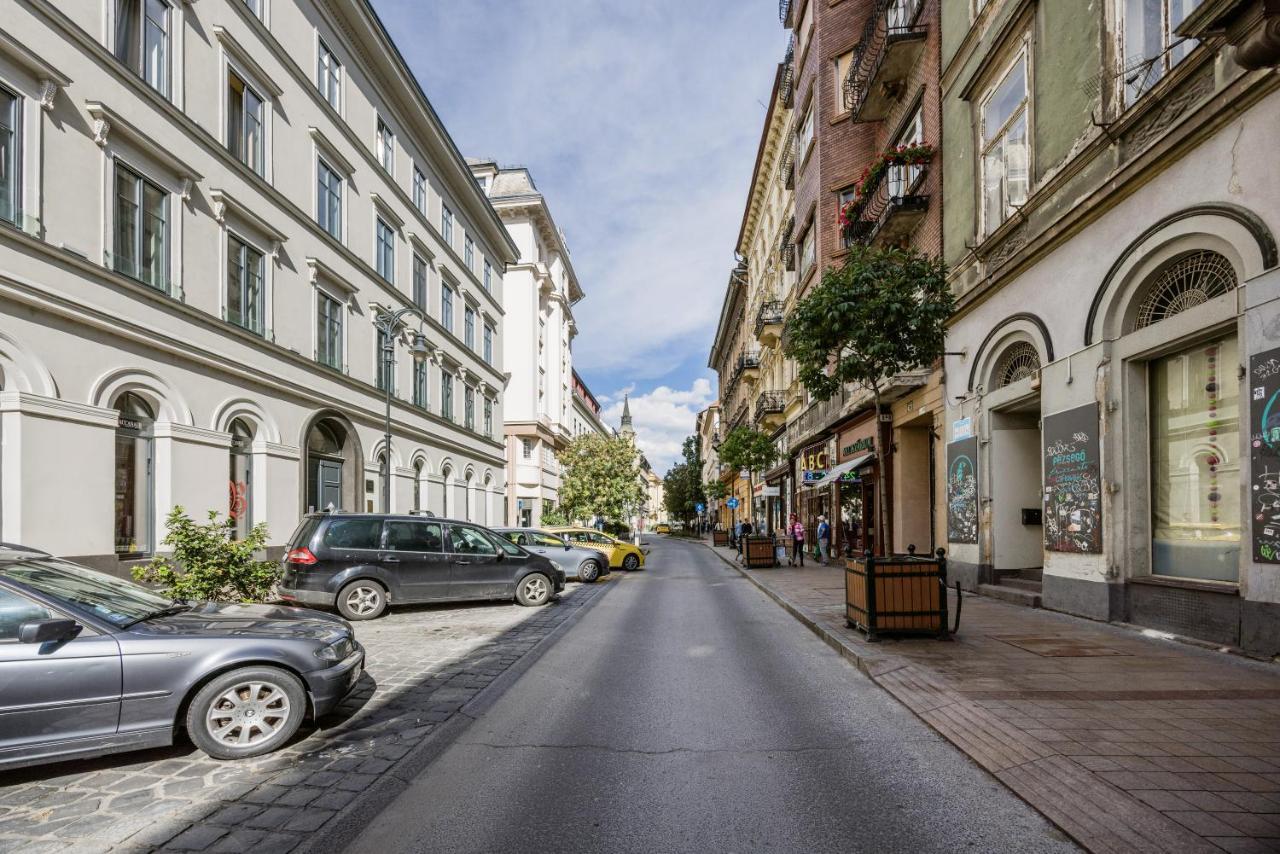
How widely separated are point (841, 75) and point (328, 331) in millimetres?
17734

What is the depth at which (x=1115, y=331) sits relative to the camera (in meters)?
9.67

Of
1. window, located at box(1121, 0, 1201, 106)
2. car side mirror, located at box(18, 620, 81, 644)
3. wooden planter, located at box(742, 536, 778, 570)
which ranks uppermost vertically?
window, located at box(1121, 0, 1201, 106)

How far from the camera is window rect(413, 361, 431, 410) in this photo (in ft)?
90.9

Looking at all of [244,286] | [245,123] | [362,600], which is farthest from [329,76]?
[362,600]

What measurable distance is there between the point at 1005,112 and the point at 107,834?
15.1m

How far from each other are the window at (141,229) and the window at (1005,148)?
15583 millimetres

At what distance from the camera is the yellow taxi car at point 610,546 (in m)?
22.5

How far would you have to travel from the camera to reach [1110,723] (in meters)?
5.05

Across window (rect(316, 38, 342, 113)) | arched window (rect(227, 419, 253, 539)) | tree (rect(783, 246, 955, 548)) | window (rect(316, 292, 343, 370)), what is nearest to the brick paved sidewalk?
tree (rect(783, 246, 955, 548))

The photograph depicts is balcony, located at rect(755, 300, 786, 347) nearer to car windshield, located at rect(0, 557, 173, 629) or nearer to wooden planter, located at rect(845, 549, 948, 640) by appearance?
wooden planter, located at rect(845, 549, 948, 640)

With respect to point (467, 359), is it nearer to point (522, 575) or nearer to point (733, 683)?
point (522, 575)

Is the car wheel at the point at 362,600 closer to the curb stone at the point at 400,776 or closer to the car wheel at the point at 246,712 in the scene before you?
the curb stone at the point at 400,776

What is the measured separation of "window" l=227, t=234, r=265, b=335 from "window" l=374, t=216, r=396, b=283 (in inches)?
266

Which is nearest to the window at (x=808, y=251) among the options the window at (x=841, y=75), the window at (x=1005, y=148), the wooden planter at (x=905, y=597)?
the window at (x=841, y=75)
